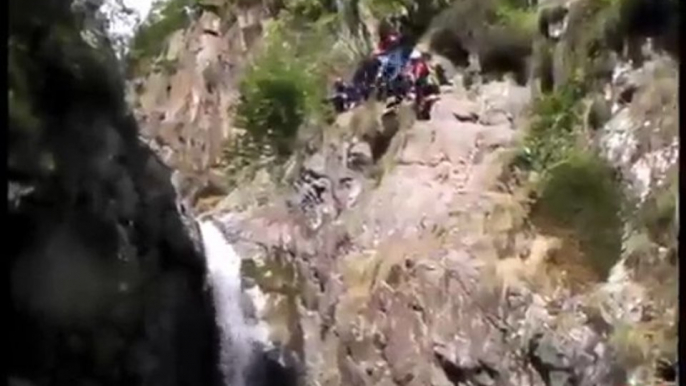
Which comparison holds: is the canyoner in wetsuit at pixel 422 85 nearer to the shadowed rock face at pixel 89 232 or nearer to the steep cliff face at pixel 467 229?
the steep cliff face at pixel 467 229

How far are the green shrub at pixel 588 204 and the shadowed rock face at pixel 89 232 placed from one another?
405 millimetres

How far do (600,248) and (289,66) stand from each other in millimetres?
404

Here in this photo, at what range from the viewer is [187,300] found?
50.4 inches

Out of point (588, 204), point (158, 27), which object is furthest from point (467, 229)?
point (158, 27)

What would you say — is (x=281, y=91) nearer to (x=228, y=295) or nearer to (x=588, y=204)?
(x=228, y=295)

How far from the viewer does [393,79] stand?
128cm

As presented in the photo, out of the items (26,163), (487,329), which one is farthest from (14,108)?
(487,329)

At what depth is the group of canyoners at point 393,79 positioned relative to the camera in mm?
1270

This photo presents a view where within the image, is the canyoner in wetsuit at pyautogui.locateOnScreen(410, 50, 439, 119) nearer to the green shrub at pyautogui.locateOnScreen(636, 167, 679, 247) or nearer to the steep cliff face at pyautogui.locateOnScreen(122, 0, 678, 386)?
→ the steep cliff face at pyautogui.locateOnScreen(122, 0, 678, 386)

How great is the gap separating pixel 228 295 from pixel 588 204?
16.4 inches

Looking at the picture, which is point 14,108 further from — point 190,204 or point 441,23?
point 441,23

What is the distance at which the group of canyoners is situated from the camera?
127 centimetres

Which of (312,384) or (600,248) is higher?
(600,248)

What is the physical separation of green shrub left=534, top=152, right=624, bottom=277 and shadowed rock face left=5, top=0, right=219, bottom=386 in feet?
1.33
